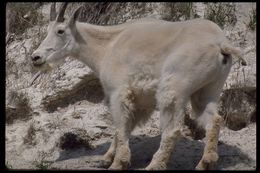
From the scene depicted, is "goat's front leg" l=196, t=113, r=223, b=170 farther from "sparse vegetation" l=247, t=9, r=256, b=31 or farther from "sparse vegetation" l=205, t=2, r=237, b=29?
"sparse vegetation" l=205, t=2, r=237, b=29

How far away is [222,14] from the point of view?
10.5m

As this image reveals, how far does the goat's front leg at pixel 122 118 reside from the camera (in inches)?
311

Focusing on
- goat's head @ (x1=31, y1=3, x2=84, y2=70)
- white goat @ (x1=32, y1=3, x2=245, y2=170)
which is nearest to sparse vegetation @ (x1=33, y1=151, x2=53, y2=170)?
white goat @ (x1=32, y1=3, x2=245, y2=170)

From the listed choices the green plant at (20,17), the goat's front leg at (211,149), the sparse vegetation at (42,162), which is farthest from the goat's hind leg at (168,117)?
the green plant at (20,17)

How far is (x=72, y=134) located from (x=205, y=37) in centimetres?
270

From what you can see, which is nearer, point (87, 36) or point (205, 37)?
point (205, 37)

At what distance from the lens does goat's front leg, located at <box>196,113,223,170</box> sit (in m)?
7.48

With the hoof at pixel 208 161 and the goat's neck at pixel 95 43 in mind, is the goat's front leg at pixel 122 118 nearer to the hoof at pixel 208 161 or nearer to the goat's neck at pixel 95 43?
the goat's neck at pixel 95 43

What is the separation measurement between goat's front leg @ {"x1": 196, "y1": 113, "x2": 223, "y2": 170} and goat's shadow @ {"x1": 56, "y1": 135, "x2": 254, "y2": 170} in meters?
0.32

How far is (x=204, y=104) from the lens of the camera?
7.86 metres

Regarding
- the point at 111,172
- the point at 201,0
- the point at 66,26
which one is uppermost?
the point at 201,0

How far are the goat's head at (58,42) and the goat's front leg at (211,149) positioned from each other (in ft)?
7.72

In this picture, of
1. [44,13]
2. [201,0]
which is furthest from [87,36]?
[44,13]

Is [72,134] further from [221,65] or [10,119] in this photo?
[221,65]
